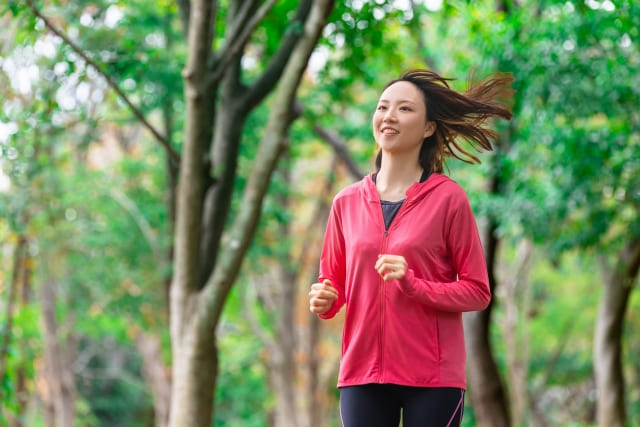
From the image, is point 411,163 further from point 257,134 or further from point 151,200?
point 151,200

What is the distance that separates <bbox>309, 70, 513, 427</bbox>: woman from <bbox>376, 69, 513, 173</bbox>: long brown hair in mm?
10

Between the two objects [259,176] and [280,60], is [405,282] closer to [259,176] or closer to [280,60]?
[259,176]

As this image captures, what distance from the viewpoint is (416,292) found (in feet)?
8.19

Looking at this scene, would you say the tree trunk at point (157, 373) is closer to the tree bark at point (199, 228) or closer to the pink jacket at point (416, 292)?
the tree bark at point (199, 228)

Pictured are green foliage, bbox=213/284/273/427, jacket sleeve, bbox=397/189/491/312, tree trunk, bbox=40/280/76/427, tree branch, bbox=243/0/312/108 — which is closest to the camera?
jacket sleeve, bbox=397/189/491/312

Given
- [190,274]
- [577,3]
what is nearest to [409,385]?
[190,274]

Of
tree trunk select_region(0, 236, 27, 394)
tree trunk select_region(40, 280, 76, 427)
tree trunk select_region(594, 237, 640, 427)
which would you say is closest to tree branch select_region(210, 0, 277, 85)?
tree trunk select_region(0, 236, 27, 394)

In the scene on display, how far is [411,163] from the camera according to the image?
283 cm

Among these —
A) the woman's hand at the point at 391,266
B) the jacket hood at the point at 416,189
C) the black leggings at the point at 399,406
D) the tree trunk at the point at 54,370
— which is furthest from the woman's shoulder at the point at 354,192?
the tree trunk at the point at 54,370

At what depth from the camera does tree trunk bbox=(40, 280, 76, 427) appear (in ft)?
49.9

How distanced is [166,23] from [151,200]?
151 inches

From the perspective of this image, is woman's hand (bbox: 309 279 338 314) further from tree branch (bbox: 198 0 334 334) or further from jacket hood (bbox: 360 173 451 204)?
tree branch (bbox: 198 0 334 334)

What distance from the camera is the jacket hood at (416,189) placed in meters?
2.71

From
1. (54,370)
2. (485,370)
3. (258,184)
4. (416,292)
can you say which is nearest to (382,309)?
(416,292)
